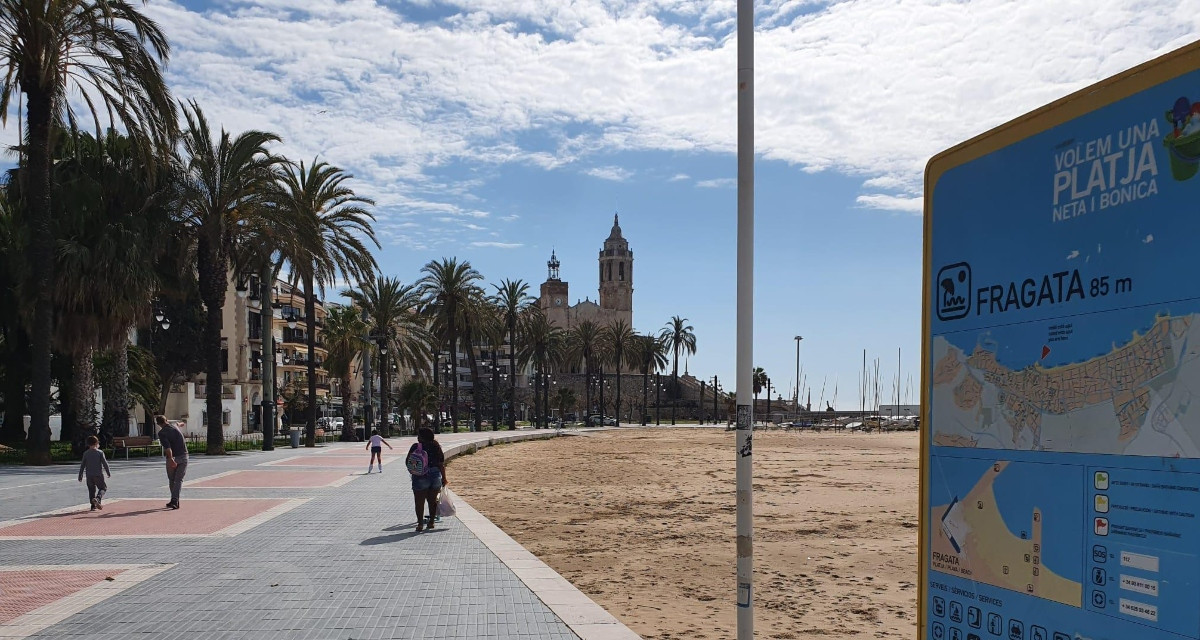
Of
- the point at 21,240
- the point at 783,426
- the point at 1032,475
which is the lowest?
the point at 783,426

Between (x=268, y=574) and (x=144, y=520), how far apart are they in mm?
5388

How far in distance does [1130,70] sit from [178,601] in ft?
26.9

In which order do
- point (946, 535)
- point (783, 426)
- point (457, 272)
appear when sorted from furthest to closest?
point (783, 426) < point (457, 272) < point (946, 535)

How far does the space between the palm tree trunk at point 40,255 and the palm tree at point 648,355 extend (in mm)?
68594

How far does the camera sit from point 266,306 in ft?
110

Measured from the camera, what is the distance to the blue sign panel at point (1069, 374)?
2686 mm

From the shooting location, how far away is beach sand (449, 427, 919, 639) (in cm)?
977

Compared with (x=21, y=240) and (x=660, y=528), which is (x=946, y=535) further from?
(x=21, y=240)

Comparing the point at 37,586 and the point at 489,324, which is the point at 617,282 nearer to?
the point at 489,324

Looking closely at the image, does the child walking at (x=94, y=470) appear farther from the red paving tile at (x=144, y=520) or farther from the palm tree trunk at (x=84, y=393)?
the palm tree trunk at (x=84, y=393)

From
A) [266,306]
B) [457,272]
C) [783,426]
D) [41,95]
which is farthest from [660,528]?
[783,426]

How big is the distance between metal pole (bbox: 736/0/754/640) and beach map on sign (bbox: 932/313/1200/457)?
244 cm

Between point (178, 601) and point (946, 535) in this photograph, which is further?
point (178, 601)

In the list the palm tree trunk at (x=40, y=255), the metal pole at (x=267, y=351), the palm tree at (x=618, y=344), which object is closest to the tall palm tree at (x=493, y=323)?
the palm tree at (x=618, y=344)
